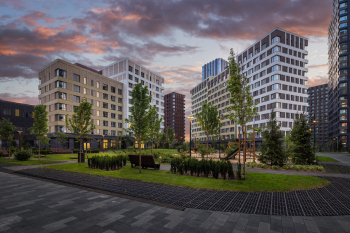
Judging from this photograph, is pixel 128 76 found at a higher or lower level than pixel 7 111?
higher

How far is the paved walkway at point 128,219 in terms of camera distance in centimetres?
513

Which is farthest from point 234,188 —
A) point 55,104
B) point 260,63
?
point 260,63

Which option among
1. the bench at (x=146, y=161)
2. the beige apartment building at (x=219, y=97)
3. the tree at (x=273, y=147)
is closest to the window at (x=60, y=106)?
the bench at (x=146, y=161)

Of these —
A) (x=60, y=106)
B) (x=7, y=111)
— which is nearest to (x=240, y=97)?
(x=60, y=106)

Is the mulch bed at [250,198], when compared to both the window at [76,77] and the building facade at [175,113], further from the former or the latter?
the building facade at [175,113]

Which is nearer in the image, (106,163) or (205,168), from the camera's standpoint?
(205,168)

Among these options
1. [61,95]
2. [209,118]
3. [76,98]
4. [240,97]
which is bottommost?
[209,118]

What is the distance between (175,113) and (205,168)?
16992 centimetres

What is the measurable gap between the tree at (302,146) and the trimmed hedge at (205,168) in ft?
36.3

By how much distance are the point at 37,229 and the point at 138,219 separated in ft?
8.52

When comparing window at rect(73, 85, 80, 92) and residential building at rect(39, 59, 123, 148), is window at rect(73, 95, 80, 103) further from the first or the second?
window at rect(73, 85, 80, 92)

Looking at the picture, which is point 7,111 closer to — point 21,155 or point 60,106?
point 60,106

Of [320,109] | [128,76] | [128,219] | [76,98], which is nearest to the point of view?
[128,219]

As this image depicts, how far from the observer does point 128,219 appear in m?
5.74
